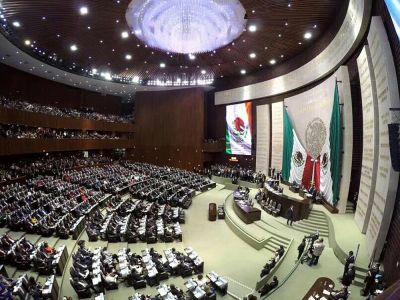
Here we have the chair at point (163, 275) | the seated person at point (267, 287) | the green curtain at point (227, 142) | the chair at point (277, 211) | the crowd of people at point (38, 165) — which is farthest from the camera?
the green curtain at point (227, 142)

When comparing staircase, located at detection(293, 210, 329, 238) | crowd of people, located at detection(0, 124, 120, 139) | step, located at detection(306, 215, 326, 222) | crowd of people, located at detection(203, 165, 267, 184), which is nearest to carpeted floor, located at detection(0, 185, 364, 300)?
staircase, located at detection(293, 210, 329, 238)

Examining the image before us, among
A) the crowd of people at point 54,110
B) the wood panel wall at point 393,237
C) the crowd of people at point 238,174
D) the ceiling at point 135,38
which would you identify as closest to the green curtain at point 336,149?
the ceiling at point 135,38

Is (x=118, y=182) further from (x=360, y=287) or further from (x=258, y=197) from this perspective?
(x=360, y=287)

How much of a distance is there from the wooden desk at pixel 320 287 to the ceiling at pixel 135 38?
1164 centimetres

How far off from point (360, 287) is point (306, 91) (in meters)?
14.0

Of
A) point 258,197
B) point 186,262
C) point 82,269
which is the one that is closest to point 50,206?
point 82,269

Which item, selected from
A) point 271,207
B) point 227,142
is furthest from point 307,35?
point 227,142

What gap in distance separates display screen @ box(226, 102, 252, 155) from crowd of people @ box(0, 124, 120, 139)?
1239cm

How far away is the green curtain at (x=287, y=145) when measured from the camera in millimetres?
22366

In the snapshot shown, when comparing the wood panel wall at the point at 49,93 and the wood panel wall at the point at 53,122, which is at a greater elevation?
the wood panel wall at the point at 49,93

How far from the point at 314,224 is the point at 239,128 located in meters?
16.3

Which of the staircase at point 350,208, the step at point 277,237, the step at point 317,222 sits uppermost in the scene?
the staircase at point 350,208

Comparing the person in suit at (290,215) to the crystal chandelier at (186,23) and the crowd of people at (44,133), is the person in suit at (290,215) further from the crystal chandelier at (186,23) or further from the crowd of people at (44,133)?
the crowd of people at (44,133)

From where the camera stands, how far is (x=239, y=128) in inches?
1167
